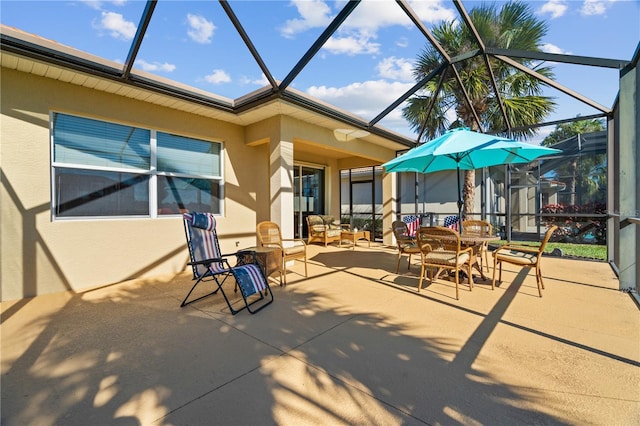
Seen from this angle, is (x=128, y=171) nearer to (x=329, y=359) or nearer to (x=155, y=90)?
(x=155, y=90)

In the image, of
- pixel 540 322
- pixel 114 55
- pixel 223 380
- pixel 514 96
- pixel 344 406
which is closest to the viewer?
pixel 344 406

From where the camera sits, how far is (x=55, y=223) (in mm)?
4316

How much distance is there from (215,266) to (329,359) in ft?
7.34

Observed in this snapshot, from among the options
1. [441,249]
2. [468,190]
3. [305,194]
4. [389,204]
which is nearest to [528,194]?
[468,190]

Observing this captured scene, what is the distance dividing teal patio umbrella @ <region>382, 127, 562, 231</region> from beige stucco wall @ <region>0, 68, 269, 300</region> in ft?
14.0

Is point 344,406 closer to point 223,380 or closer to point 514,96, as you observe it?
point 223,380

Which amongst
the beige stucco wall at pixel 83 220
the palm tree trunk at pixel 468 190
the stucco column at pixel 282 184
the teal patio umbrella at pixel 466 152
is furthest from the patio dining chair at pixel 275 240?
the palm tree trunk at pixel 468 190

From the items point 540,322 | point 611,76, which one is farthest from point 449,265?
point 611,76

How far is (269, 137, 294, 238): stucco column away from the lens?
A: 584 centimetres

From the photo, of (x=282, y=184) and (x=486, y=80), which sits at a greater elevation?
(x=486, y=80)

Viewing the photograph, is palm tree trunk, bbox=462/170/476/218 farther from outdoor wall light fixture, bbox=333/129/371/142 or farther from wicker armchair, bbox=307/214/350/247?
wicker armchair, bbox=307/214/350/247

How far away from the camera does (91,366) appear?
7.77 feet

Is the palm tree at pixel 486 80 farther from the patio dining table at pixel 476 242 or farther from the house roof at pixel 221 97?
the patio dining table at pixel 476 242

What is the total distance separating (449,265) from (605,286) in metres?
2.63
